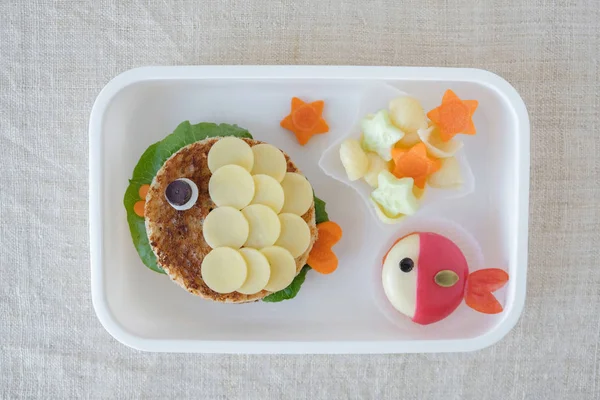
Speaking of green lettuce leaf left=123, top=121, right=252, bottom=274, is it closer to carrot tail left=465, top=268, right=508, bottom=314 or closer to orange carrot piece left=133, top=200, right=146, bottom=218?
orange carrot piece left=133, top=200, right=146, bottom=218

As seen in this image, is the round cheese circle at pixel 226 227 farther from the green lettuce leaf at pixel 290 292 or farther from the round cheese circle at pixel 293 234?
the green lettuce leaf at pixel 290 292

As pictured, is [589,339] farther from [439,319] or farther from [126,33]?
[126,33]

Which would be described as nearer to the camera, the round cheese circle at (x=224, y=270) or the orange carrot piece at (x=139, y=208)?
the round cheese circle at (x=224, y=270)

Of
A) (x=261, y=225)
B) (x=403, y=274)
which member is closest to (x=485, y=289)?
(x=403, y=274)

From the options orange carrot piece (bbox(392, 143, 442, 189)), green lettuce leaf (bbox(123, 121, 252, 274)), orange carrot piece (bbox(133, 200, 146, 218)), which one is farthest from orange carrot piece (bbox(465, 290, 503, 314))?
orange carrot piece (bbox(133, 200, 146, 218))

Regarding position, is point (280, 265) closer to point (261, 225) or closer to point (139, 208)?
point (261, 225)

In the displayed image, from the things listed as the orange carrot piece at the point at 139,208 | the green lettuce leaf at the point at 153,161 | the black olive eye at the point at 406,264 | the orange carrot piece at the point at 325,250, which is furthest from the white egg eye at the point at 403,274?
the orange carrot piece at the point at 139,208
